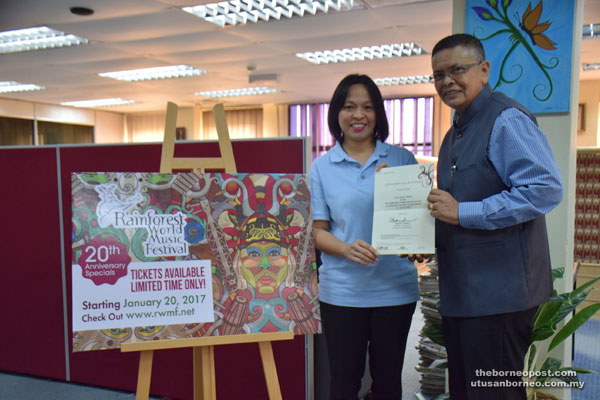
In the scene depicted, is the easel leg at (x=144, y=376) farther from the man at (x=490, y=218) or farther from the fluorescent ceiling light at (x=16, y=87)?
the fluorescent ceiling light at (x=16, y=87)

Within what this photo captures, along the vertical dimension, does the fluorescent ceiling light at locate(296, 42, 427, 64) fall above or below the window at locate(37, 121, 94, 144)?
above

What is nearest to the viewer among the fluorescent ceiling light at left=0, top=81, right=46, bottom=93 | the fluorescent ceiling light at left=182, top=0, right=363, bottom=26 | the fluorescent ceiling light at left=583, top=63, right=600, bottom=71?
the fluorescent ceiling light at left=182, top=0, right=363, bottom=26

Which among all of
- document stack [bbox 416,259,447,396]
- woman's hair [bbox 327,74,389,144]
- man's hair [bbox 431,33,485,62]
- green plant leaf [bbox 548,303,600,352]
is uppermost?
man's hair [bbox 431,33,485,62]

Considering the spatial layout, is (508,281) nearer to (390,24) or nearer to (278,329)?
(278,329)

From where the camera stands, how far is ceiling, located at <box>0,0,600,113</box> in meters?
4.26

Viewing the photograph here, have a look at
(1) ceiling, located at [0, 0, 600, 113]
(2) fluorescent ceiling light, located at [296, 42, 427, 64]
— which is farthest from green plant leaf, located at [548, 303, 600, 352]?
(2) fluorescent ceiling light, located at [296, 42, 427, 64]

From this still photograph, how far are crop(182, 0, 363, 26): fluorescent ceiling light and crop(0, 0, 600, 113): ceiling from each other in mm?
116

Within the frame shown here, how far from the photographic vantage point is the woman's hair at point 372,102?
1.49 meters

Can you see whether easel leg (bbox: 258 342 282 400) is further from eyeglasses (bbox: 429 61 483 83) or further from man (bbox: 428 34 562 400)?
eyeglasses (bbox: 429 61 483 83)

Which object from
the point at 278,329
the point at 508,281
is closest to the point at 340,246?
the point at 278,329

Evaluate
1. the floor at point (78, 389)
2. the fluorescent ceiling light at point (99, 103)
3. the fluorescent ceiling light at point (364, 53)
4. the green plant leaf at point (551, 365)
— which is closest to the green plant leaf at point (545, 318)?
the green plant leaf at point (551, 365)

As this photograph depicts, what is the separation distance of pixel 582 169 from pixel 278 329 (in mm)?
3353

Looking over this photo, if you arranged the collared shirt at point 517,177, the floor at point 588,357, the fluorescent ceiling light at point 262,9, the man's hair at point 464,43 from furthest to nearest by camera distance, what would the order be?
1. the fluorescent ceiling light at point 262,9
2. the floor at point 588,357
3. the man's hair at point 464,43
4. the collared shirt at point 517,177

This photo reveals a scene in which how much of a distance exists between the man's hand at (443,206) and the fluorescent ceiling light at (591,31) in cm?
480
